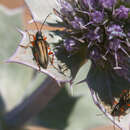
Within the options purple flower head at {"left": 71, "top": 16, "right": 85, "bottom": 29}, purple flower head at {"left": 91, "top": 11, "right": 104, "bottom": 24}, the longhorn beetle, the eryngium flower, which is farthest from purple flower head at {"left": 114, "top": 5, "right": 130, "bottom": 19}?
the longhorn beetle

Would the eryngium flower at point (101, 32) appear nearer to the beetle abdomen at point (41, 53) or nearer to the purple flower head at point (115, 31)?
the purple flower head at point (115, 31)

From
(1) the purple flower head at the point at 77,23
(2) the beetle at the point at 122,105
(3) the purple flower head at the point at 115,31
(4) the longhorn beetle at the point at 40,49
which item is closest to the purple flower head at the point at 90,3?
(1) the purple flower head at the point at 77,23

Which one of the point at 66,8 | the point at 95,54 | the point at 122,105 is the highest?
the point at 66,8

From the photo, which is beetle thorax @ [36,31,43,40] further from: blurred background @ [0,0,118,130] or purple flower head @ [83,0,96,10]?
blurred background @ [0,0,118,130]

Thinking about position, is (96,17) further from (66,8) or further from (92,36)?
(66,8)

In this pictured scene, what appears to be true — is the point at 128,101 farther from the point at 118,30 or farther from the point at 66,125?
the point at 66,125

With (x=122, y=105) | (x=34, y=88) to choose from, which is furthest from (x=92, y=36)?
(x=34, y=88)

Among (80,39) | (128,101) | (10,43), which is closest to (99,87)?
(128,101)
